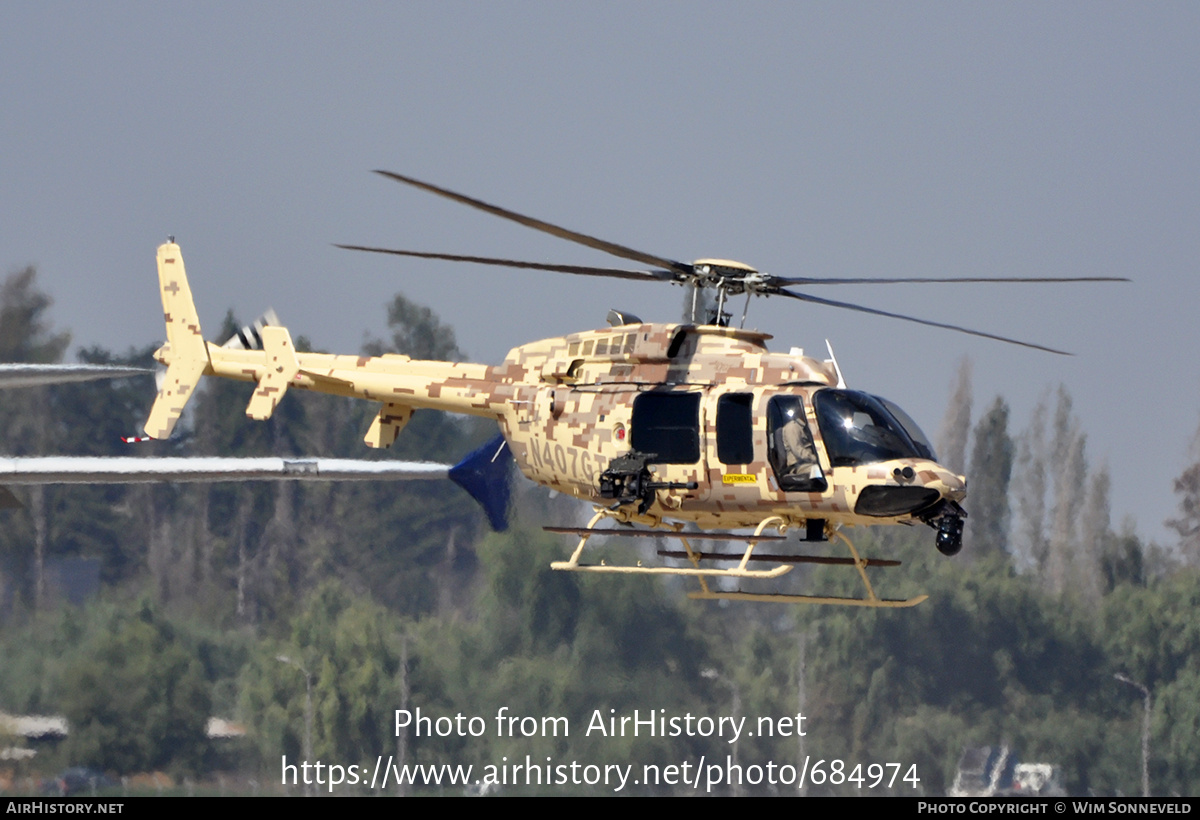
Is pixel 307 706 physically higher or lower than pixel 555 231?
lower

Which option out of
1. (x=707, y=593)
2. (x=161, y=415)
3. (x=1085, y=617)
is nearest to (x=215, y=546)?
(x=1085, y=617)

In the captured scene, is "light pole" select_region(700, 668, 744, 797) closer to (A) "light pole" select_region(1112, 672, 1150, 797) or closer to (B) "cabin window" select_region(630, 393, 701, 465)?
(A) "light pole" select_region(1112, 672, 1150, 797)

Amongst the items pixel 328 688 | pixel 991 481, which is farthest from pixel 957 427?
pixel 328 688

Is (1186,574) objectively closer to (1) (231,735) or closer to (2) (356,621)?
(2) (356,621)

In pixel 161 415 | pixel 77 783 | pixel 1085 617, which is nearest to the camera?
pixel 161 415

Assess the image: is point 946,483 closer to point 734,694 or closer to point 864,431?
point 864,431

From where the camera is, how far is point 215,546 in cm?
4750

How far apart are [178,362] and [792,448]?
8165mm

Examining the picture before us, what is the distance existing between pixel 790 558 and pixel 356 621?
85.0 feet

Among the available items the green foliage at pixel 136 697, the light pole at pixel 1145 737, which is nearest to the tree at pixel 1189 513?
the light pole at pixel 1145 737

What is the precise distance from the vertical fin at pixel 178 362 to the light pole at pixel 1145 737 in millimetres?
31283

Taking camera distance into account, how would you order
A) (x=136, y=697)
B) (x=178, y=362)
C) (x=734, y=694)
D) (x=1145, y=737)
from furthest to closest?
1. (x=1145, y=737)
2. (x=734, y=694)
3. (x=136, y=697)
4. (x=178, y=362)

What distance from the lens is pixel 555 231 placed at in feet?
51.0

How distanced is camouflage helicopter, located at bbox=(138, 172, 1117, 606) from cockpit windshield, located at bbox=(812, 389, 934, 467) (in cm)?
1
